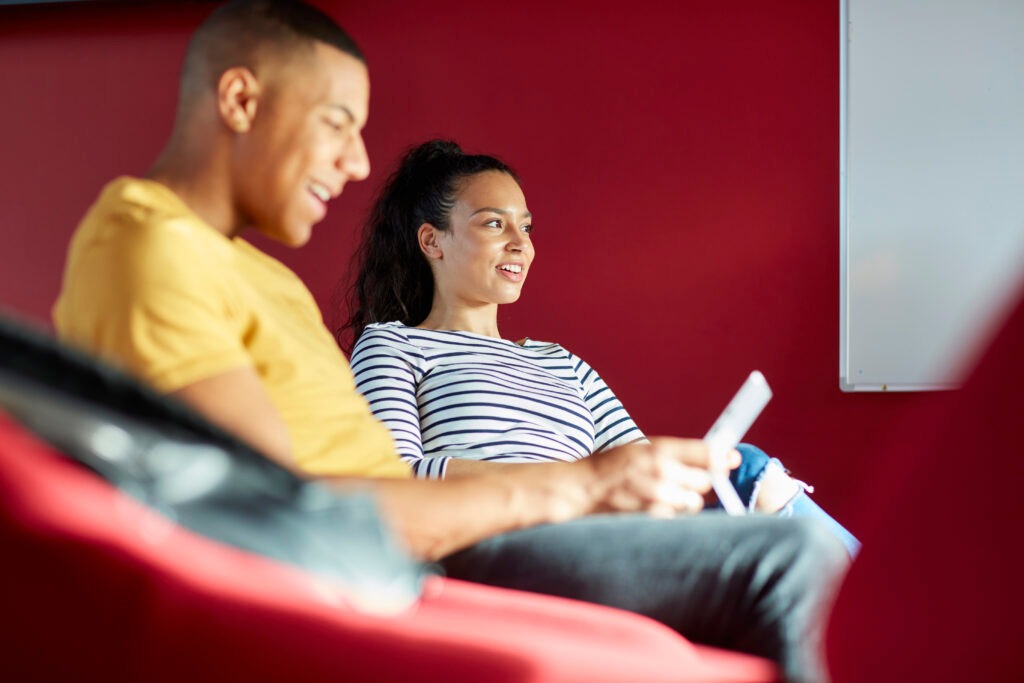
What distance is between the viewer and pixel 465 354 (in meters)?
1.82

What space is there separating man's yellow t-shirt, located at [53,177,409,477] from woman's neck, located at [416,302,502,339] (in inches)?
38.8

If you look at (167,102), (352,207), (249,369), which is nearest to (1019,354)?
(249,369)

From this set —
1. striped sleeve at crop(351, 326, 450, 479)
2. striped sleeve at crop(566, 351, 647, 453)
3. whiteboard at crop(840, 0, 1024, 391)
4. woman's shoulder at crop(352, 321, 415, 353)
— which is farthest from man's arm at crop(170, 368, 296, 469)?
whiteboard at crop(840, 0, 1024, 391)

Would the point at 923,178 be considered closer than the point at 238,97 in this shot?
No

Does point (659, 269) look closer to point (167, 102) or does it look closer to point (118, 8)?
point (167, 102)

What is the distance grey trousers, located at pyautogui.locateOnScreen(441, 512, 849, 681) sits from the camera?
2.83ft

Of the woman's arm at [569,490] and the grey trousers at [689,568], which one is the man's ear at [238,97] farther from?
the grey trousers at [689,568]

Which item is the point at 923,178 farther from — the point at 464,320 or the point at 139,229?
the point at 139,229

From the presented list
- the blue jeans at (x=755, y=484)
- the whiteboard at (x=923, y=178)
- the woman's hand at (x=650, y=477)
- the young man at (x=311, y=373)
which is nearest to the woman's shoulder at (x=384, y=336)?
the blue jeans at (x=755, y=484)

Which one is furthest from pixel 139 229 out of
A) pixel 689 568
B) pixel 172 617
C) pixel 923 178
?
pixel 923 178

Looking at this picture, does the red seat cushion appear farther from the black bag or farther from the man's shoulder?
the man's shoulder

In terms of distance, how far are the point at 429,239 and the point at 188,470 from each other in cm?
149

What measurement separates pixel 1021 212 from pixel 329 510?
108 inches

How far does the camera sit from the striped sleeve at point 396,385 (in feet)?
5.16
